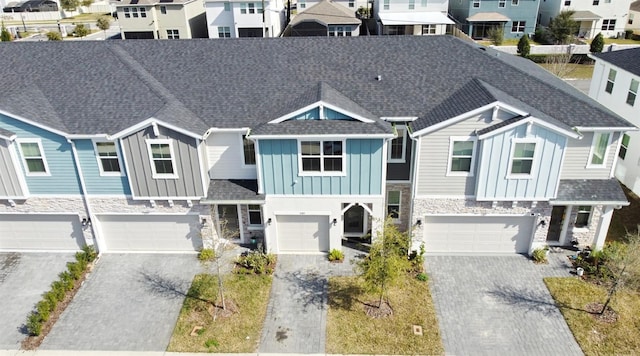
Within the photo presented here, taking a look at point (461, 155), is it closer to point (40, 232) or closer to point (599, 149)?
point (599, 149)

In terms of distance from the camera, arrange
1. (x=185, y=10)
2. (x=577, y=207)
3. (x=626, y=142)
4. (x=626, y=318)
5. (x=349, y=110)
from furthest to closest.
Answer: (x=185, y=10)
(x=626, y=142)
(x=577, y=207)
(x=349, y=110)
(x=626, y=318)

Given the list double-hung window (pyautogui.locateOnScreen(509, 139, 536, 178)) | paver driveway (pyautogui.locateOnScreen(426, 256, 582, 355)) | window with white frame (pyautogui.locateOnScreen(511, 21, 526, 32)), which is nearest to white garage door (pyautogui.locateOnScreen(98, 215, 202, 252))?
paver driveway (pyautogui.locateOnScreen(426, 256, 582, 355))

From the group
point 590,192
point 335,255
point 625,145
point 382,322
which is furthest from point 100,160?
point 625,145

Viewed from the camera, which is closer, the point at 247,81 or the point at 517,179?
the point at 517,179

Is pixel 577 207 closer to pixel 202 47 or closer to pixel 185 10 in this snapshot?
pixel 202 47

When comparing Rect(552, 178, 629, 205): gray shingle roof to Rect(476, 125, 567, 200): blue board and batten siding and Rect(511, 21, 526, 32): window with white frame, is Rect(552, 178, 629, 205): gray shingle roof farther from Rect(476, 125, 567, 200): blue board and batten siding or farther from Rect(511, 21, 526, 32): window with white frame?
Rect(511, 21, 526, 32): window with white frame

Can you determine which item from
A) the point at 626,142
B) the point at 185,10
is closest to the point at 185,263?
the point at 626,142
